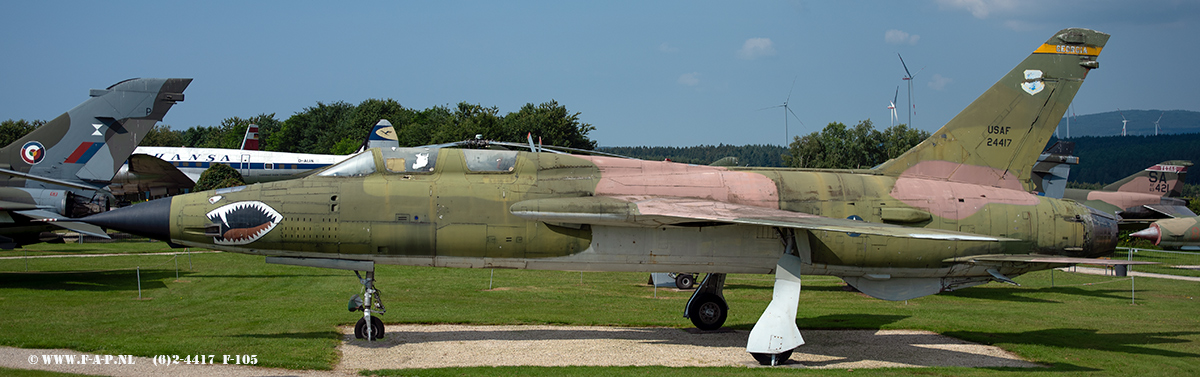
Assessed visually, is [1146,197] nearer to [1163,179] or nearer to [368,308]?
[1163,179]

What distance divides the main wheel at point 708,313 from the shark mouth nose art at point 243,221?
7.69m

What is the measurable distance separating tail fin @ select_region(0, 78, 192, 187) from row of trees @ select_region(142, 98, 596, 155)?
50.8 metres

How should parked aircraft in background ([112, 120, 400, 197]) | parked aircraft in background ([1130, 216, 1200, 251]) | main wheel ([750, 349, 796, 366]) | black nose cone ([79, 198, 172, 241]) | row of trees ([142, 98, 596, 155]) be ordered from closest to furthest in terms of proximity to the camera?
black nose cone ([79, 198, 172, 241])
main wheel ([750, 349, 796, 366])
parked aircraft in background ([1130, 216, 1200, 251])
parked aircraft in background ([112, 120, 400, 197])
row of trees ([142, 98, 596, 155])

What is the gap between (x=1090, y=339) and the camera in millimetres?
14656

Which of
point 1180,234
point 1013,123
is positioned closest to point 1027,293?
point 1180,234

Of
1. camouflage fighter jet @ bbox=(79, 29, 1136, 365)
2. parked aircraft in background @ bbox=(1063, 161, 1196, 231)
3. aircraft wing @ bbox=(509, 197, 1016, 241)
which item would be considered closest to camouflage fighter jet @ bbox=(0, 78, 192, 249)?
camouflage fighter jet @ bbox=(79, 29, 1136, 365)

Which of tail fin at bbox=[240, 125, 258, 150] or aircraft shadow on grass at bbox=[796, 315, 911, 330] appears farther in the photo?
tail fin at bbox=[240, 125, 258, 150]

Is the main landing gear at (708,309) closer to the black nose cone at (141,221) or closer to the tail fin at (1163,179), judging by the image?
the black nose cone at (141,221)

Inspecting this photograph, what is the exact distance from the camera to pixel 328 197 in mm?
12289

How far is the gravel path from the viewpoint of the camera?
10.9 meters

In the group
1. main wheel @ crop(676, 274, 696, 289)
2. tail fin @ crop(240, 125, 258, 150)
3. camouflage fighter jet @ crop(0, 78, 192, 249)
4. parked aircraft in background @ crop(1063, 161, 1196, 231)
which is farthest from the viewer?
tail fin @ crop(240, 125, 258, 150)

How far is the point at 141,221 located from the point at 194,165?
38.2 m

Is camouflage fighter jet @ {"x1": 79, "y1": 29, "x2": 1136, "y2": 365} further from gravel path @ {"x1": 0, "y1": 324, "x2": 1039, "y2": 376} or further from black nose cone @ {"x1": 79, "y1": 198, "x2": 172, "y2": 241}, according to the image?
gravel path @ {"x1": 0, "y1": 324, "x2": 1039, "y2": 376}

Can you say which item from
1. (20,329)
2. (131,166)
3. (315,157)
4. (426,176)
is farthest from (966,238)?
(315,157)
